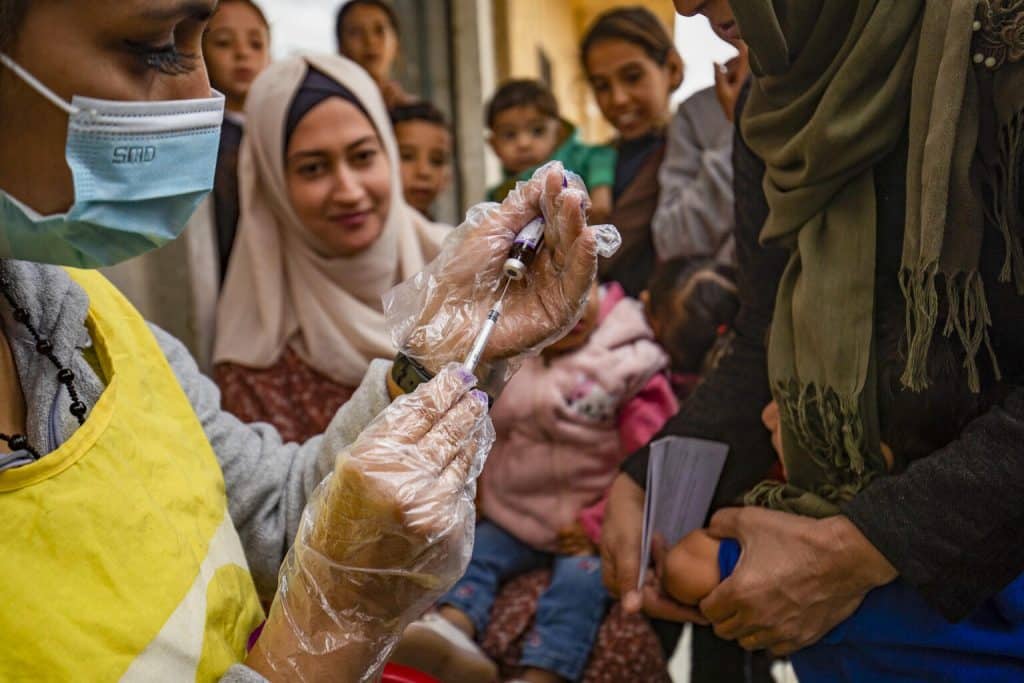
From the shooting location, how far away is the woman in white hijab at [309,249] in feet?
6.97

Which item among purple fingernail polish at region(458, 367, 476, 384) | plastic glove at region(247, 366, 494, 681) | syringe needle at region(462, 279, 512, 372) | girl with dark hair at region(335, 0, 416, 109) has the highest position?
girl with dark hair at region(335, 0, 416, 109)

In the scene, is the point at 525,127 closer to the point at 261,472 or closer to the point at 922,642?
the point at 261,472

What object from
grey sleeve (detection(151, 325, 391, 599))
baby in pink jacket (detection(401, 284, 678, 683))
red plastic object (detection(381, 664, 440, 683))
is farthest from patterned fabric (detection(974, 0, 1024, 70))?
baby in pink jacket (detection(401, 284, 678, 683))

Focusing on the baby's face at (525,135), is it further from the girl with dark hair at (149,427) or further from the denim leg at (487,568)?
the girl with dark hair at (149,427)

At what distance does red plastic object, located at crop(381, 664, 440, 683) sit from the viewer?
41.3 inches

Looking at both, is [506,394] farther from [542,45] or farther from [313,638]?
[542,45]

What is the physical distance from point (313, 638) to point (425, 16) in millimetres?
4102

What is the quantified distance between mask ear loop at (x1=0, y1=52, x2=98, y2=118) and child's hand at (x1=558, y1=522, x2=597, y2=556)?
134 cm

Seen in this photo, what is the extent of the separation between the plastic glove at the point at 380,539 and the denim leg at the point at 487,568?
878 mm

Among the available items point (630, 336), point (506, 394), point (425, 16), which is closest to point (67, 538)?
point (506, 394)

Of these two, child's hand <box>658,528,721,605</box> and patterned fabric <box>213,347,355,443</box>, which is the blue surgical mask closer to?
child's hand <box>658,528,721,605</box>

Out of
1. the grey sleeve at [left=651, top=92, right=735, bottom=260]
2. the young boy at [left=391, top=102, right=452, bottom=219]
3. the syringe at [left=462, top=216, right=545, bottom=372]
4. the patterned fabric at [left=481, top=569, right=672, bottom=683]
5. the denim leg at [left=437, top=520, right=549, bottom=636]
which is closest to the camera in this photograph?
the syringe at [left=462, top=216, right=545, bottom=372]

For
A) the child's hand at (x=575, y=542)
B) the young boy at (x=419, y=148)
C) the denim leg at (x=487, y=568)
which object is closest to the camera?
the denim leg at (x=487, y=568)

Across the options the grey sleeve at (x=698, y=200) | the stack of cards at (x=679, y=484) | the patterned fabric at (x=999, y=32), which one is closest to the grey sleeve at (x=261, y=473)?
the stack of cards at (x=679, y=484)
